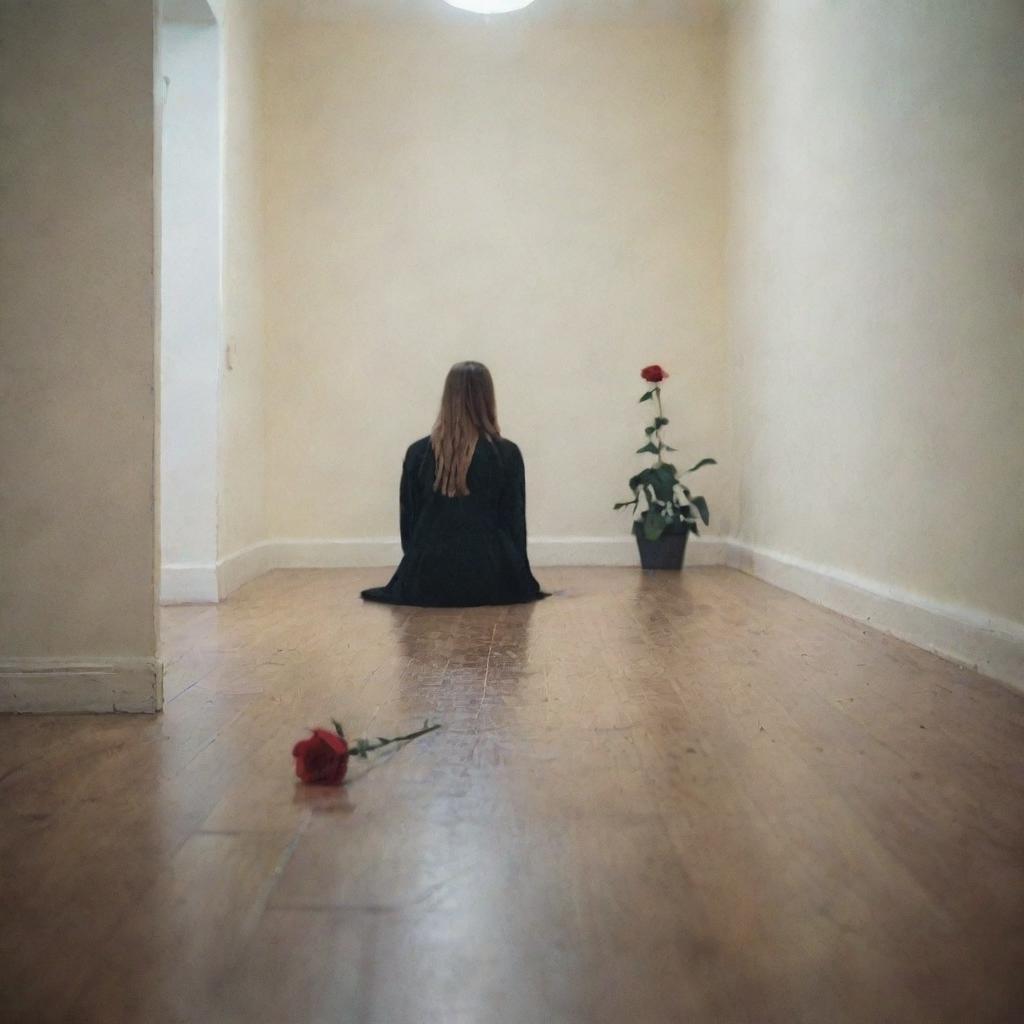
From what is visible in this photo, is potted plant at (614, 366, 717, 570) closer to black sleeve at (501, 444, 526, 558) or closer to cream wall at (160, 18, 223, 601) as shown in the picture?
Result: black sleeve at (501, 444, 526, 558)

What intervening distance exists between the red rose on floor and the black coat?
250 cm

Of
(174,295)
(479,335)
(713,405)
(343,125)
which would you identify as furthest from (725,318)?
(174,295)

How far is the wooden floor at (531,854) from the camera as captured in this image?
3.22ft

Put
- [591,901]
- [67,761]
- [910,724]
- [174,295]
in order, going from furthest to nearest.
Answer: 1. [174,295]
2. [910,724]
3. [67,761]
4. [591,901]

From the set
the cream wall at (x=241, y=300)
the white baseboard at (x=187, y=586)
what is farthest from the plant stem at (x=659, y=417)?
the white baseboard at (x=187, y=586)

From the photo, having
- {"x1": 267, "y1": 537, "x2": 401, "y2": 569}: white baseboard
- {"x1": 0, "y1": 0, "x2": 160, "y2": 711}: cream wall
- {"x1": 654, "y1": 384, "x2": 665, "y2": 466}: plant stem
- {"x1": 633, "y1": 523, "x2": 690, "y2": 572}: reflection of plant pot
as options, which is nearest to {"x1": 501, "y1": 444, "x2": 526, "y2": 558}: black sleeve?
{"x1": 633, "y1": 523, "x2": 690, "y2": 572}: reflection of plant pot

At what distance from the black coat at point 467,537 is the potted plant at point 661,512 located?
1.17 meters

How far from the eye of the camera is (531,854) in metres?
1.33

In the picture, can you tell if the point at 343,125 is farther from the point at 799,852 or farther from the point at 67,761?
the point at 799,852

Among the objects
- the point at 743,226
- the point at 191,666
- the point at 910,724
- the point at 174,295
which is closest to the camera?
the point at 910,724

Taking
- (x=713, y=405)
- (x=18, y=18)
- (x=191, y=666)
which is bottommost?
(x=191, y=666)

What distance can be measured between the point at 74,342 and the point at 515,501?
2.38 meters

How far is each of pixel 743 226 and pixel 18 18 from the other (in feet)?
12.6

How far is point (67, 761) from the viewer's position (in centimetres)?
178
